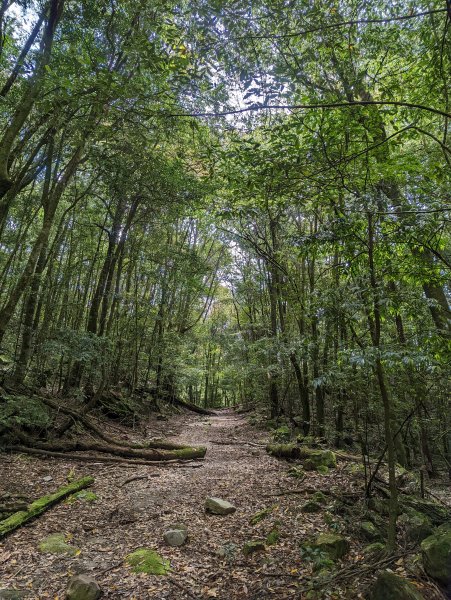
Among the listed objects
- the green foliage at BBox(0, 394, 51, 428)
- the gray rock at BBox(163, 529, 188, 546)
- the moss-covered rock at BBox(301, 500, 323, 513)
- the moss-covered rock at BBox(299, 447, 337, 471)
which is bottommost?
the gray rock at BBox(163, 529, 188, 546)

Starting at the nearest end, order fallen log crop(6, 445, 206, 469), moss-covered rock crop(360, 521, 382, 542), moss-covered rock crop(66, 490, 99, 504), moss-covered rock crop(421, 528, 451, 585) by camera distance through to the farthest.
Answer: moss-covered rock crop(421, 528, 451, 585) → moss-covered rock crop(360, 521, 382, 542) → moss-covered rock crop(66, 490, 99, 504) → fallen log crop(6, 445, 206, 469)

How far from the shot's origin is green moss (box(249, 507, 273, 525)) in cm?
468

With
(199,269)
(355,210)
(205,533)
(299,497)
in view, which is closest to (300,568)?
(205,533)

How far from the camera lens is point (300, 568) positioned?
361 cm

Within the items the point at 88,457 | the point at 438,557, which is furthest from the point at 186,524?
the point at 88,457

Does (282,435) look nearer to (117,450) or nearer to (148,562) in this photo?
(117,450)

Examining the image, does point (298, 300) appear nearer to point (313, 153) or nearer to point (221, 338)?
point (313, 153)

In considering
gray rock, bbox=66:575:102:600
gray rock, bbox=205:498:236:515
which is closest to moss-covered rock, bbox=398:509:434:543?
gray rock, bbox=205:498:236:515

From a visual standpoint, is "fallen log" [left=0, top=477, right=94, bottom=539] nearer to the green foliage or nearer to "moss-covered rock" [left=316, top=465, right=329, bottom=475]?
the green foliage

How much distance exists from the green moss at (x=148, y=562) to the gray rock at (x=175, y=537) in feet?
0.84

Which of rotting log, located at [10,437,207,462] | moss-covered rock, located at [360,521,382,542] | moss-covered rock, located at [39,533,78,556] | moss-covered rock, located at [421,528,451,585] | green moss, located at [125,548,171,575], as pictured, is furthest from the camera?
rotting log, located at [10,437,207,462]

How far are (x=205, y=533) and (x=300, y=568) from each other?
136 centimetres

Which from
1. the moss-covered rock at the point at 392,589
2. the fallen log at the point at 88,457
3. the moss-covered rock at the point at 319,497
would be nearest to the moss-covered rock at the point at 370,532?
the moss-covered rock at the point at 319,497

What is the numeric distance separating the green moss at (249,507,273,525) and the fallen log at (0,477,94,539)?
113 inches
